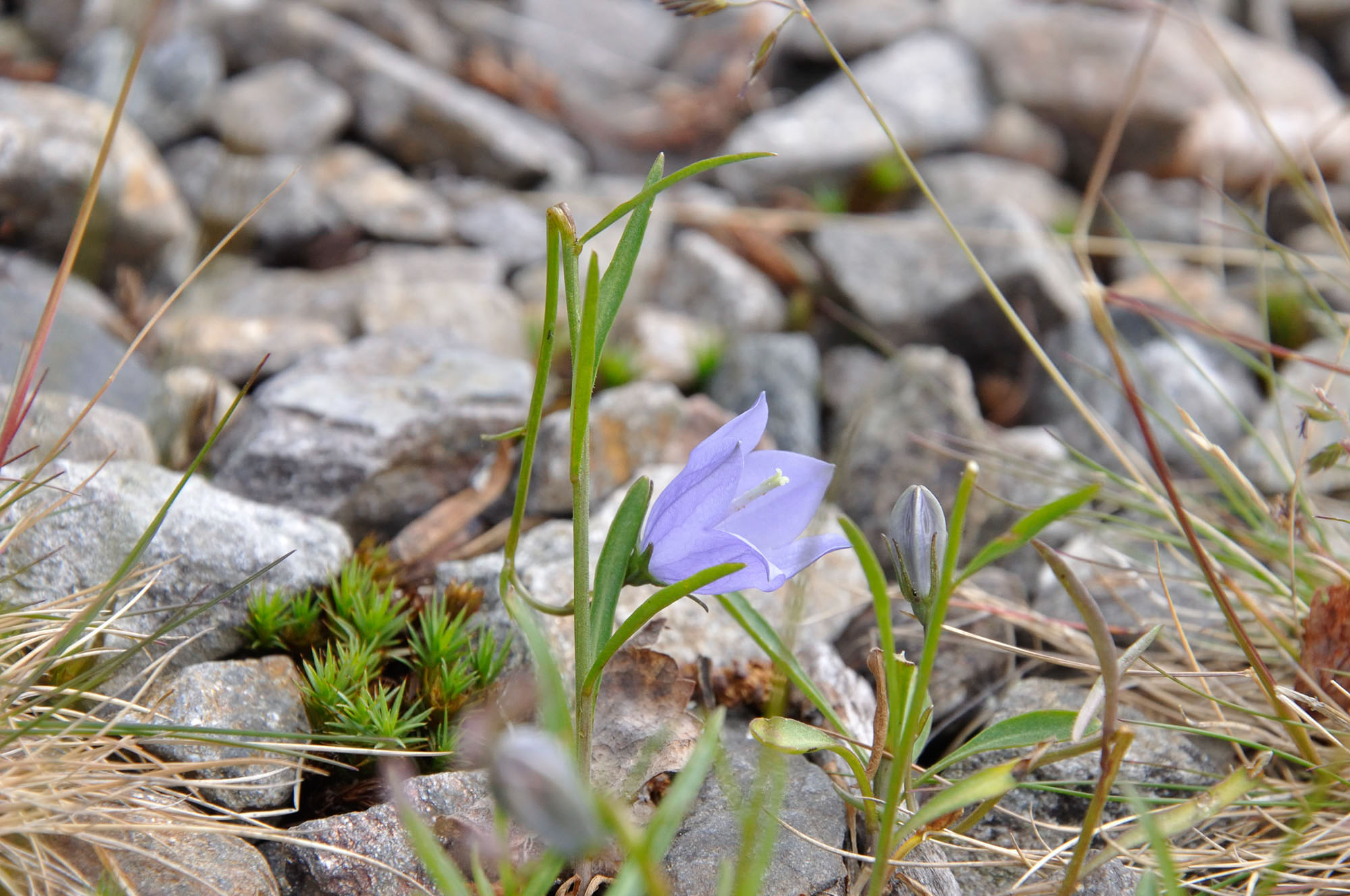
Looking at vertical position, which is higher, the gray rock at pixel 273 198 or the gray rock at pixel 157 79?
the gray rock at pixel 157 79

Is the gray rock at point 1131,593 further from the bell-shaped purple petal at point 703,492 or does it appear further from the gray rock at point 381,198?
the gray rock at point 381,198

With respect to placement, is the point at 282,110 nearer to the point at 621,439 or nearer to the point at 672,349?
the point at 672,349

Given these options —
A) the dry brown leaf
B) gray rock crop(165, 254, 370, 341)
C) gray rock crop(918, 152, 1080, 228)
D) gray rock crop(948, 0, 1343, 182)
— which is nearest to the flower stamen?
the dry brown leaf

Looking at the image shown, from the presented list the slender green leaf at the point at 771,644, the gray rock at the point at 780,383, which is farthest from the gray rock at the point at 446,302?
the slender green leaf at the point at 771,644

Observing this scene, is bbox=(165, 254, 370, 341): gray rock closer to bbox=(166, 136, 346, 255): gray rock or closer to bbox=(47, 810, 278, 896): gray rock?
bbox=(166, 136, 346, 255): gray rock

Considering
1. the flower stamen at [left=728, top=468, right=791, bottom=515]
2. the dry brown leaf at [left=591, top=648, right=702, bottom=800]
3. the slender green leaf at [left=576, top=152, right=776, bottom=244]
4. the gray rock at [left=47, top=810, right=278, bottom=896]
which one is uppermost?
the slender green leaf at [left=576, top=152, right=776, bottom=244]

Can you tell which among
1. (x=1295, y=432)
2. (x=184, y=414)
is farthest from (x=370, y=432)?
(x=1295, y=432)
